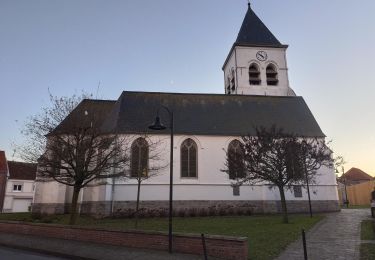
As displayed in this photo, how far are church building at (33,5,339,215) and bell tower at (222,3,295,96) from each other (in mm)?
3126

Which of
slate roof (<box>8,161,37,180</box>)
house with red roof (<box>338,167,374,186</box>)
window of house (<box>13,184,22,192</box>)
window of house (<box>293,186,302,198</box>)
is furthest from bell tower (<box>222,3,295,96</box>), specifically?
house with red roof (<box>338,167,374,186</box>)

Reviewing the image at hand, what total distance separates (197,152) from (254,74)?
1444 cm

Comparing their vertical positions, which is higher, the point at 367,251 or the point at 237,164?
the point at 237,164

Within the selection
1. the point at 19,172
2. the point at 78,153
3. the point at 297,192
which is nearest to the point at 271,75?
the point at 297,192

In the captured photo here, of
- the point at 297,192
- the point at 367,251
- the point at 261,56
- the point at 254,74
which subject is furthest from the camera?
the point at 261,56

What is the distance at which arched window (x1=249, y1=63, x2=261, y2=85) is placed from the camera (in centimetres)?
3735

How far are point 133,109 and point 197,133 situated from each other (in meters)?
6.26

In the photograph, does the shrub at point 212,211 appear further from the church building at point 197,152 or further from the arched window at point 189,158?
the arched window at point 189,158

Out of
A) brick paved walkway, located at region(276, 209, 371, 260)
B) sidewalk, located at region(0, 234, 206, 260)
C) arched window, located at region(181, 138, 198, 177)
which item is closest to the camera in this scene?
brick paved walkway, located at region(276, 209, 371, 260)

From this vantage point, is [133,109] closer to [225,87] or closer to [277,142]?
[277,142]

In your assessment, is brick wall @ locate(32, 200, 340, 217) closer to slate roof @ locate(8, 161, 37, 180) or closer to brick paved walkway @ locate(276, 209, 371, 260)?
brick paved walkway @ locate(276, 209, 371, 260)

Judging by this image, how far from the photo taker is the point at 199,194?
88.8ft

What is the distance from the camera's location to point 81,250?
39.2ft

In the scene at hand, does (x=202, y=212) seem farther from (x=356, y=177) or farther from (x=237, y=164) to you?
(x=356, y=177)
